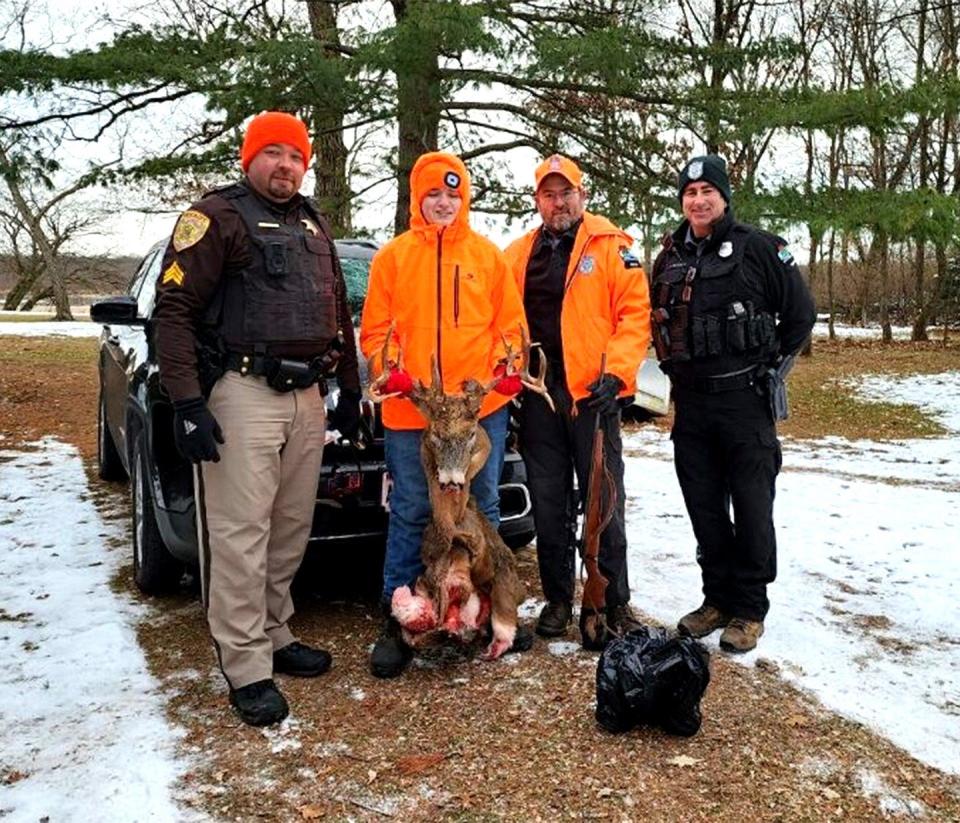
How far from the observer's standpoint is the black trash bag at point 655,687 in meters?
3.31

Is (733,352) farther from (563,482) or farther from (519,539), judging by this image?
(519,539)

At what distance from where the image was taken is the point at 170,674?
3.96 meters

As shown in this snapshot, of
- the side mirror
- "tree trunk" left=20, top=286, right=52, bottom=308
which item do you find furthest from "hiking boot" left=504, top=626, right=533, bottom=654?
"tree trunk" left=20, top=286, right=52, bottom=308

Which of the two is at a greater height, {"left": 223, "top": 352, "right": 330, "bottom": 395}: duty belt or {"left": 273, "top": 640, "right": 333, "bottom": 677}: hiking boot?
{"left": 223, "top": 352, "right": 330, "bottom": 395}: duty belt

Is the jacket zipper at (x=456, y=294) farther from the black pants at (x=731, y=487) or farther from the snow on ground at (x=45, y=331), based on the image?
the snow on ground at (x=45, y=331)

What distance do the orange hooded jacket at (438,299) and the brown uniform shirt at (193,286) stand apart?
0.54 metres

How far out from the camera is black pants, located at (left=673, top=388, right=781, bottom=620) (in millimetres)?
4207

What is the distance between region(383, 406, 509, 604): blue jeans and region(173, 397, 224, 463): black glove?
0.90m

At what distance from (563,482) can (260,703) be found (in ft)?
5.69

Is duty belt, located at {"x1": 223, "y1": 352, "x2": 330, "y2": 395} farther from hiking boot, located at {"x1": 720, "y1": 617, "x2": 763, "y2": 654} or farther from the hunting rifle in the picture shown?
hiking boot, located at {"x1": 720, "y1": 617, "x2": 763, "y2": 654}

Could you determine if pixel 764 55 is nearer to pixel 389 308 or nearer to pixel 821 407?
pixel 821 407

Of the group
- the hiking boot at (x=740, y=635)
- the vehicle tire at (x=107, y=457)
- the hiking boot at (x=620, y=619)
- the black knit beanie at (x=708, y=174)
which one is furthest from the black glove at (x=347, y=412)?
the vehicle tire at (x=107, y=457)

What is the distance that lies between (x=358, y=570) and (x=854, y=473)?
5492 millimetres

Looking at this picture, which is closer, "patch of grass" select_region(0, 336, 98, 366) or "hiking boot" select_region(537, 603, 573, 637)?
"hiking boot" select_region(537, 603, 573, 637)
